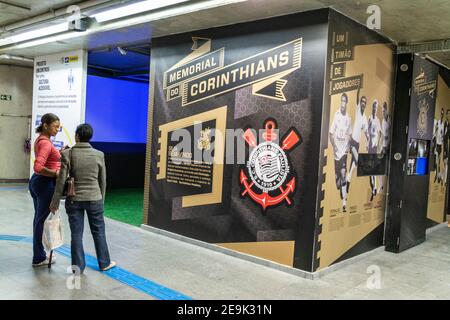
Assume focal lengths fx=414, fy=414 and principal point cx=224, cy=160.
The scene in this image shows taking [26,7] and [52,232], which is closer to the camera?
[52,232]

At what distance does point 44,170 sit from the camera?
12.6ft

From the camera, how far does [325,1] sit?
3967mm

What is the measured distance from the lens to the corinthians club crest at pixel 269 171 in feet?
14.5

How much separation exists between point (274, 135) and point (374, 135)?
4.72ft

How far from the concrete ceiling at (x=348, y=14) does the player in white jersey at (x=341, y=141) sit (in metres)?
0.95

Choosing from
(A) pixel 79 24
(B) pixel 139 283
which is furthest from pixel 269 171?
(A) pixel 79 24

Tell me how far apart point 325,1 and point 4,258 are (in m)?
4.17

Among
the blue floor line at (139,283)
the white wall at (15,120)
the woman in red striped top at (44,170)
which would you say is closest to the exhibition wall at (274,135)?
the blue floor line at (139,283)

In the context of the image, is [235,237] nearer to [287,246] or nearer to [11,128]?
[287,246]

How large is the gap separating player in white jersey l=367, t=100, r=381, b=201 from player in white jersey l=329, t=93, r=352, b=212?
560 millimetres

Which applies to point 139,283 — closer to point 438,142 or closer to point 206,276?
point 206,276

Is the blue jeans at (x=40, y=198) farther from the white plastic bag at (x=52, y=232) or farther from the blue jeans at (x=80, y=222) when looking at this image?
the blue jeans at (x=80, y=222)

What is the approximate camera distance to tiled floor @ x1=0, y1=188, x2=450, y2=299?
367cm
